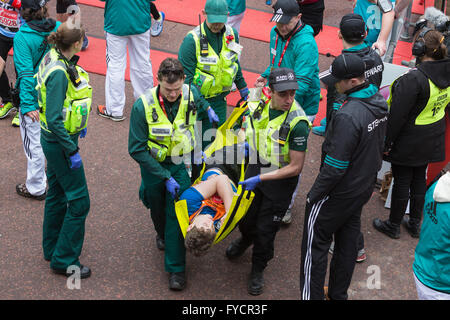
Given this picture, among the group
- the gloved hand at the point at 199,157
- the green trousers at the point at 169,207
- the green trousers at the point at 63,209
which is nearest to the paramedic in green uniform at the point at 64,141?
the green trousers at the point at 63,209

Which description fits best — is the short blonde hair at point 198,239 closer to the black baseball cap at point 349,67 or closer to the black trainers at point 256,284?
the black trainers at point 256,284

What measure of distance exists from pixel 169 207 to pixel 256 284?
103 cm

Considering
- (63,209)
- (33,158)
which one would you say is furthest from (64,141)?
(33,158)

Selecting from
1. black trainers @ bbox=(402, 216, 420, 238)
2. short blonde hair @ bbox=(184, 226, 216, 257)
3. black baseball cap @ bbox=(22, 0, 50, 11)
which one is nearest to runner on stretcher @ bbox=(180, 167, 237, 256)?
short blonde hair @ bbox=(184, 226, 216, 257)

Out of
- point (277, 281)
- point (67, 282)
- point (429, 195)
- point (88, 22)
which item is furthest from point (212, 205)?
point (88, 22)

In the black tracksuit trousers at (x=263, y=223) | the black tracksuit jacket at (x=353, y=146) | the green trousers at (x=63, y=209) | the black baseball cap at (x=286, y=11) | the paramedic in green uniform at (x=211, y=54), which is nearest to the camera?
the black tracksuit jacket at (x=353, y=146)

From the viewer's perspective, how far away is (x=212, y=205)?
4.59 meters

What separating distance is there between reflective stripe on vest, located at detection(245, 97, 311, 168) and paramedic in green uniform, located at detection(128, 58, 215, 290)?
1.66ft

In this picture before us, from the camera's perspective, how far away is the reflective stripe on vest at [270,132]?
4289 millimetres

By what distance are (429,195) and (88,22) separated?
752 cm

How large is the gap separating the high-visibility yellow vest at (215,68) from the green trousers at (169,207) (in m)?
1.14

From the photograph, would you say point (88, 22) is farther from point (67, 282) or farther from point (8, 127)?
point (67, 282)

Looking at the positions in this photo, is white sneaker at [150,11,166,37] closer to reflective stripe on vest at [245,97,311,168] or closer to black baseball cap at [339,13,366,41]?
black baseball cap at [339,13,366,41]

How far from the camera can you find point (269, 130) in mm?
4352
